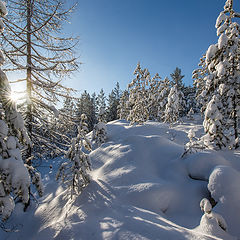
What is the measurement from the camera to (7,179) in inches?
132

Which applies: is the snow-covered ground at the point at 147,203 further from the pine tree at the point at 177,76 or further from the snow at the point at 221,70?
the pine tree at the point at 177,76

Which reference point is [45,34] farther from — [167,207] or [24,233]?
[167,207]

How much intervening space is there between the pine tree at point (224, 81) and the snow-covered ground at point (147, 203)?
38.8 inches

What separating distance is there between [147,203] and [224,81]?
23.3 ft

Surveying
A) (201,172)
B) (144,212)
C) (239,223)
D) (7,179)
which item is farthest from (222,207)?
(7,179)

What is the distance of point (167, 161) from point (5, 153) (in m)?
6.15

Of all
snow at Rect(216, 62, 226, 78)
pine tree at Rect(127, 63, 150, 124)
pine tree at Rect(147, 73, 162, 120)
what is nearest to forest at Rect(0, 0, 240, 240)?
snow at Rect(216, 62, 226, 78)

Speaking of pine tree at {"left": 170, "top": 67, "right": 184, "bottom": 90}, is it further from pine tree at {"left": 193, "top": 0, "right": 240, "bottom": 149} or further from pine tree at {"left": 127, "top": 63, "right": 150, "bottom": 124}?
pine tree at {"left": 193, "top": 0, "right": 240, "bottom": 149}

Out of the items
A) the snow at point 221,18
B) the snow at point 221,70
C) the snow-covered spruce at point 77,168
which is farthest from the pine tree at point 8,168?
the snow at point 221,18

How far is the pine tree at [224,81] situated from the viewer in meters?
7.75

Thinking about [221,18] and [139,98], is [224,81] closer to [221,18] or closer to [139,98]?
[221,18]

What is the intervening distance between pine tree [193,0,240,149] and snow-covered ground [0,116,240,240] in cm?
98

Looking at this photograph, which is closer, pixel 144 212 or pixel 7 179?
pixel 7 179

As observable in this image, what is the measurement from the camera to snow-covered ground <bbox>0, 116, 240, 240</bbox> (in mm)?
4113
